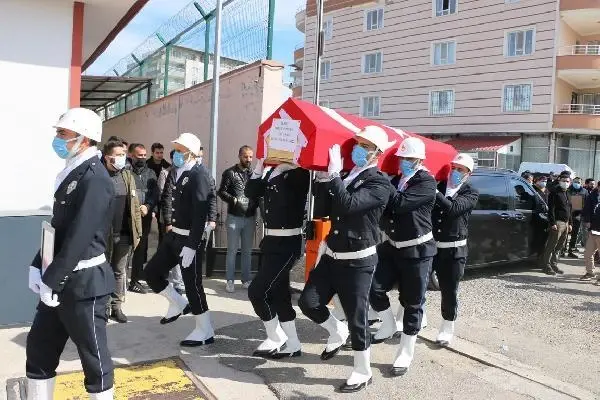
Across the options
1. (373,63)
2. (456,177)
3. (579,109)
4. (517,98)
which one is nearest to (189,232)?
(456,177)

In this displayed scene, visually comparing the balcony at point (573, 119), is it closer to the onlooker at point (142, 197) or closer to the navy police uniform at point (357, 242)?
the onlooker at point (142, 197)

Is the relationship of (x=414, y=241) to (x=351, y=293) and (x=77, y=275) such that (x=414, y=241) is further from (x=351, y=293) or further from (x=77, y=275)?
(x=77, y=275)

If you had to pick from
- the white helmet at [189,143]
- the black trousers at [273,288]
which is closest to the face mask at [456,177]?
the black trousers at [273,288]

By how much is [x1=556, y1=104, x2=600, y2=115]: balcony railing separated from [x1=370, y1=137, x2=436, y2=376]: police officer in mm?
23105

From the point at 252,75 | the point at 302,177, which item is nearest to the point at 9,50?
the point at 302,177

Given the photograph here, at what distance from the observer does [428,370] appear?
4.60 meters

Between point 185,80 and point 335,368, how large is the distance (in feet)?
30.1

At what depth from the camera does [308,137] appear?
4.29 metres

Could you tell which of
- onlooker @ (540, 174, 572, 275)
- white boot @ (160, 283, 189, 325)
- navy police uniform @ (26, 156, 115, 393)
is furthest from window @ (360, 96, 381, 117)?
navy police uniform @ (26, 156, 115, 393)

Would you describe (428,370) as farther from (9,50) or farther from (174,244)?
(9,50)

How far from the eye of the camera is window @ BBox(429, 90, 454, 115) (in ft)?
93.8

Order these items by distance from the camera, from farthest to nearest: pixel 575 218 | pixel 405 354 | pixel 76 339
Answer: pixel 575 218 → pixel 405 354 → pixel 76 339

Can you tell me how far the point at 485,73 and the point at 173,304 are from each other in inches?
995

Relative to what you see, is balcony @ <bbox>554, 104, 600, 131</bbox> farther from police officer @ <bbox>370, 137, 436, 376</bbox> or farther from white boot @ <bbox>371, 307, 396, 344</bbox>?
police officer @ <bbox>370, 137, 436, 376</bbox>
